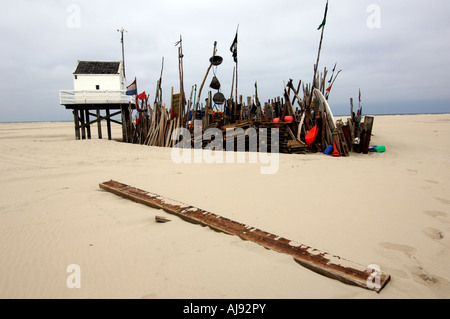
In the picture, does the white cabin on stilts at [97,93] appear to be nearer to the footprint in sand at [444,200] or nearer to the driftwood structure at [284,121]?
the driftwood structure at [284,121]

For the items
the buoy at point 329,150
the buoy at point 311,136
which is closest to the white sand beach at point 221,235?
the buoy at point 329,150

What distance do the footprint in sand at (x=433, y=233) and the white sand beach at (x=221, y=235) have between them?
0.06 feet

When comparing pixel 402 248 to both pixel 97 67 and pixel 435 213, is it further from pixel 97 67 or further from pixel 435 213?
pixel 97 67

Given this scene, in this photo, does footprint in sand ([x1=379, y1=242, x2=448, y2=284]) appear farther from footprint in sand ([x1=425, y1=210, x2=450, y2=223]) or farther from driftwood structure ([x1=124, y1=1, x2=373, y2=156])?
driftwood structure ([x1=124, y1=1, x2=373, y2=156])

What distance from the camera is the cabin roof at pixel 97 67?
16531 millimetres

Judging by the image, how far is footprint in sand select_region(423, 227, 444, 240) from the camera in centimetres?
208

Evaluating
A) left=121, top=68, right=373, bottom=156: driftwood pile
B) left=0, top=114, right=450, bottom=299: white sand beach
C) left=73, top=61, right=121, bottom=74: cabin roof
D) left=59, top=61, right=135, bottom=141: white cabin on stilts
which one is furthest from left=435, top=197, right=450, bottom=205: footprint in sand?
left=73, top=61, right=121, bottom=74: cabin roof

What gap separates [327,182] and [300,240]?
209 cm

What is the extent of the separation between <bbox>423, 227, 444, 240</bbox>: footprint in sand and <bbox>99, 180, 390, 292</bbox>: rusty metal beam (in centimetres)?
101

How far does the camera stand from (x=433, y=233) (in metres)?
2.15

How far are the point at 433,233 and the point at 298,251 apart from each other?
1403mm

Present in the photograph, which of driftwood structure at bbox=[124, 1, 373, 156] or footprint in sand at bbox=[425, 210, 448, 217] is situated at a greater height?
driftwood structure at bbox=[124, 1, 373, 156]

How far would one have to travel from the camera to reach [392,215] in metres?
2.53

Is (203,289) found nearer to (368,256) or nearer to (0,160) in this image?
(368,256)
